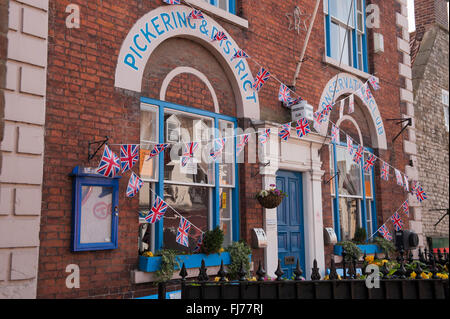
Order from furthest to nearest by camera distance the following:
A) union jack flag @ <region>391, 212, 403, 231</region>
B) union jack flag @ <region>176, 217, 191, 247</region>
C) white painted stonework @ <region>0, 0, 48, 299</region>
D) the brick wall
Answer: the brick wall < union jack flag @ <region>391, 212, 403, 231</region> < union jack flag @ <region>176, 217, 191, 247</region> < white painted stonework @ <region>0, 0, 48, 299</region>

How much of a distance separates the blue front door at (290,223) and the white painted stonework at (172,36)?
5.02 feet

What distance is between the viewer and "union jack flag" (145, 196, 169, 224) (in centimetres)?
627

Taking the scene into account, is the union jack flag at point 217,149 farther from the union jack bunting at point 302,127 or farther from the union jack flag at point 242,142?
the union jack bunting at point 302,127

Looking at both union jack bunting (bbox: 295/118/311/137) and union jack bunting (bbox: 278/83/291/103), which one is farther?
union jack bunting (bbox: 278/83/291/103)

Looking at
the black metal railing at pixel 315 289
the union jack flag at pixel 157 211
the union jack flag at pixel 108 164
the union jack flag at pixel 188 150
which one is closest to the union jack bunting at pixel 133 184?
the union jack flag at pixel 108 164

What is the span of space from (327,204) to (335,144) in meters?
1.41

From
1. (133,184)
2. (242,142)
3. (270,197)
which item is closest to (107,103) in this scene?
(133,184)

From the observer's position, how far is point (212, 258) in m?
7.09

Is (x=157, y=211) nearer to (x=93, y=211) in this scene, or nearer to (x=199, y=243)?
(x=93, y=211)

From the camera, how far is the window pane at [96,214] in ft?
18.9

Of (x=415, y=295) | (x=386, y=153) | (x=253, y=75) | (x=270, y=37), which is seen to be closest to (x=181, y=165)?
(x=253, y=75)

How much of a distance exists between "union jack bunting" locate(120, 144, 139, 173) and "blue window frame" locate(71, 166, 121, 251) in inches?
10.1

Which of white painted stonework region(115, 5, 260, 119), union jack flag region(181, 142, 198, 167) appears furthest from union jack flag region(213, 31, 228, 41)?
union jack flag region(181, 142, 198, 167)

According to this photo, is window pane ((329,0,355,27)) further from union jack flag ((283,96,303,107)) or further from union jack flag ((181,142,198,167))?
union jack flag ((181,142,198,167))
